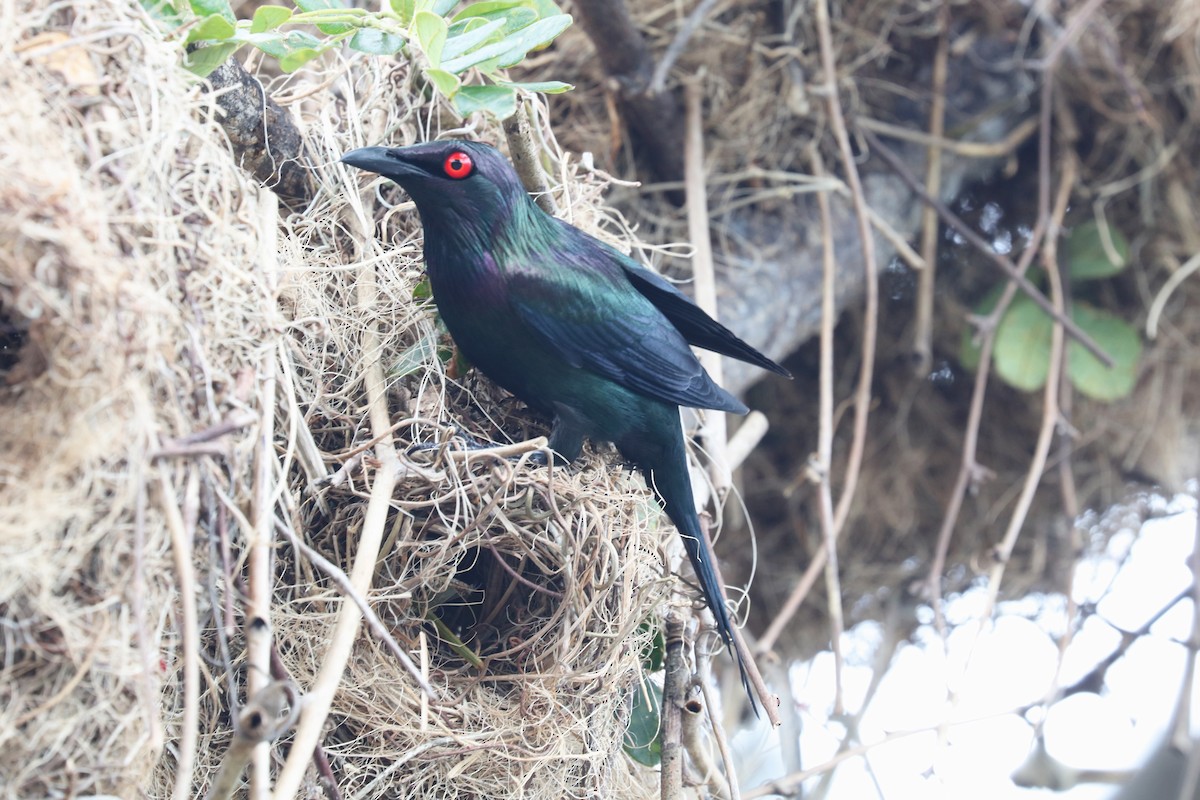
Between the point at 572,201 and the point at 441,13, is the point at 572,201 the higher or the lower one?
the lower one

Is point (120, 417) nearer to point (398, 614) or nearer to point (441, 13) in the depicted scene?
point (398, 614)

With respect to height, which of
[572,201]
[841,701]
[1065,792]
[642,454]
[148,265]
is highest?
[148,265]

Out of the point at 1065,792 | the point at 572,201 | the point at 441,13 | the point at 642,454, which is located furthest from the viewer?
the point at 1065,792

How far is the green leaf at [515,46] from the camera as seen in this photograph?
1630 mm

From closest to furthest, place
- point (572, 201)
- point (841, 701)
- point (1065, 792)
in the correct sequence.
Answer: point (572, 201)
point (841, 701)
point (1065, 792)

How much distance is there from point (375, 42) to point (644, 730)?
111cm

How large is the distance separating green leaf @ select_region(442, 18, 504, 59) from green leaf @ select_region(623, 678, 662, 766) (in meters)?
0.98

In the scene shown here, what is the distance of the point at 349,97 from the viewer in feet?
6.42

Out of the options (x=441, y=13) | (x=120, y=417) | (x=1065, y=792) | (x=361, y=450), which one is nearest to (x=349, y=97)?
(x=441, y=13)

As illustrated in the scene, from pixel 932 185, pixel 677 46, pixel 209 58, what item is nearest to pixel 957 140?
pixel 932 185

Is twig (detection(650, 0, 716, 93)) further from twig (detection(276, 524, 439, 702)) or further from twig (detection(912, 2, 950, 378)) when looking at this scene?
twig (detection(276, 524, 439, 702))

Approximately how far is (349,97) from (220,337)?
0.80 metres

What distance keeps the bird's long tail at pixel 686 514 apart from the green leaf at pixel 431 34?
67 cm

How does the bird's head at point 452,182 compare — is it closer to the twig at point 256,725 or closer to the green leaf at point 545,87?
the green leaf at point 545,87
